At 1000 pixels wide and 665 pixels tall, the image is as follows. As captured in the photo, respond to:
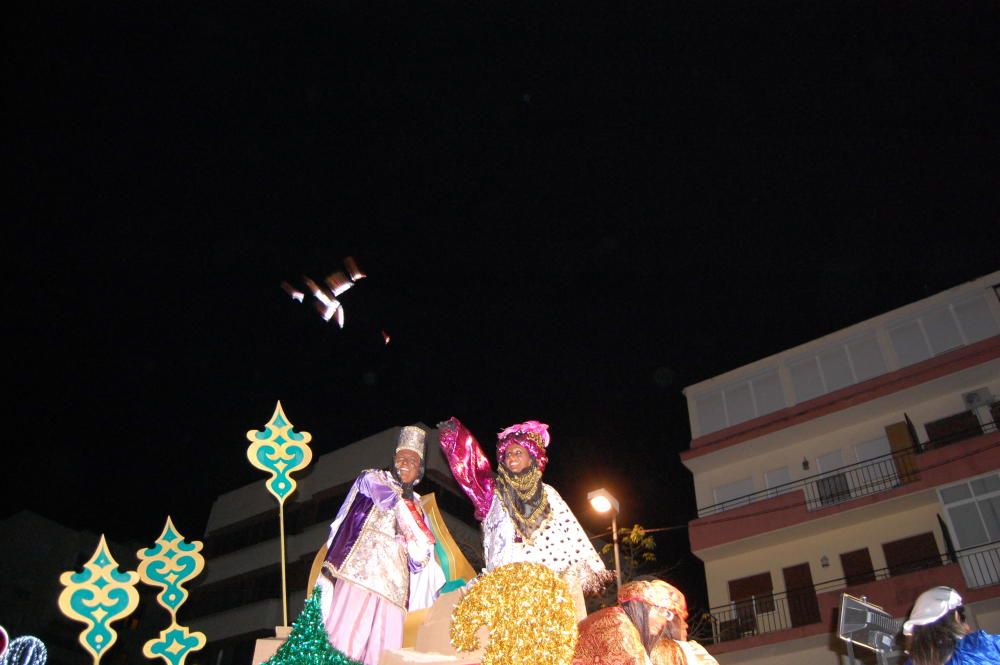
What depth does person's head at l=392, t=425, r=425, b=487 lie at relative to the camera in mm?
6707

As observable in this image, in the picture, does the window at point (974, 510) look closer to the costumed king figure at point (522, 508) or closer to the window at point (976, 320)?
the window at point (976, 320)

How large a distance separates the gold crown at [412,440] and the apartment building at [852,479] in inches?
496

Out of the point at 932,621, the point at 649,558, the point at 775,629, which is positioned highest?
the point at 649,558

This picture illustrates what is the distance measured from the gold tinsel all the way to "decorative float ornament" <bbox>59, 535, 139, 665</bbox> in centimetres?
487

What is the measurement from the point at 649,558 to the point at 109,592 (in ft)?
40.5

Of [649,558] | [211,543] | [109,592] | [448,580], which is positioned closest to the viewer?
[448,580]

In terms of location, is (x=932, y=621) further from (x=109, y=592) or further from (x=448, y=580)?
(x=109, y=592)

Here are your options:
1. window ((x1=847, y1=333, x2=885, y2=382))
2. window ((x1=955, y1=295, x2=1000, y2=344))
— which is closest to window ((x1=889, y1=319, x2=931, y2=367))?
window ((x1=847, y1=333, x2=885, y2=382))

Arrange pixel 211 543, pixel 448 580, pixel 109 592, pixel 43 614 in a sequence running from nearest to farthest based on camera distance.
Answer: pixel 448 580 < pixel 109 592 < pixel 43 614 < pixel 211 543

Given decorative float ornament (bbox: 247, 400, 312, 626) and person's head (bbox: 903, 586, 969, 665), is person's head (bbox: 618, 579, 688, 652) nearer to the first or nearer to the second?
person's head (bbox: 903, 586, 969, 665)

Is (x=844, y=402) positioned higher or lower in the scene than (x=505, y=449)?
higher

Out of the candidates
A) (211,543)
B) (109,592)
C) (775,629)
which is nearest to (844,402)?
(775,629)

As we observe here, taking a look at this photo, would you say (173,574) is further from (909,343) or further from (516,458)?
(909,343)

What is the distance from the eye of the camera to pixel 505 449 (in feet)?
20.8
